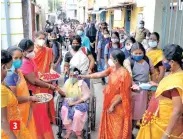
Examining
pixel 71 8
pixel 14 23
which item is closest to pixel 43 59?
pixel 14 23

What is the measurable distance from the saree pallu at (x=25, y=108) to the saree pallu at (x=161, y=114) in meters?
→ 1.16

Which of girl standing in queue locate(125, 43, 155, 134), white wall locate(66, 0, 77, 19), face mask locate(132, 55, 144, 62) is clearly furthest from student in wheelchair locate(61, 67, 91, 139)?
white wall locate(66, 0, 77, 19)

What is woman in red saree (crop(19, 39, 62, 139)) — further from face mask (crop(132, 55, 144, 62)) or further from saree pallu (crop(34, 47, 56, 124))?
face mask (crop(132, 55, 144, 62))

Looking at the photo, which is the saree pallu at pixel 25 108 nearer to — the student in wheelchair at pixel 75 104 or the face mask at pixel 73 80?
the student in wheelchair at pixel 75 104

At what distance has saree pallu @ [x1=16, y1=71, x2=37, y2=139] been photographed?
8.28 feet

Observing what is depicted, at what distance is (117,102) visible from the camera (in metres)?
2.96

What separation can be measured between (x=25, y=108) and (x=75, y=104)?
0.83 metres

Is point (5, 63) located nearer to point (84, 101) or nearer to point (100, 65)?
point (84, 101)

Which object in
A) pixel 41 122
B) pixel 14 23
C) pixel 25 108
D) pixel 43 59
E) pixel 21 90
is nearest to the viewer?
pixel 21 90

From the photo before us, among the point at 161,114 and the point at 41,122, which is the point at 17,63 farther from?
the point at 161,114

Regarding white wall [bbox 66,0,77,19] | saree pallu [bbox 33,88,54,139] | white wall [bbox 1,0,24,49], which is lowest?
saree pallu [bbox 33,88,54,139]

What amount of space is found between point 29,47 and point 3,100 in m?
1.37

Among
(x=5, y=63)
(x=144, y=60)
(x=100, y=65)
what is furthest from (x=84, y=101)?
(x=100, y=65)

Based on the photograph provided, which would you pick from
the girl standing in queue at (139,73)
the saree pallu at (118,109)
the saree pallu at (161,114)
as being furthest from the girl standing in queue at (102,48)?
the saree pallu at (161,114)
